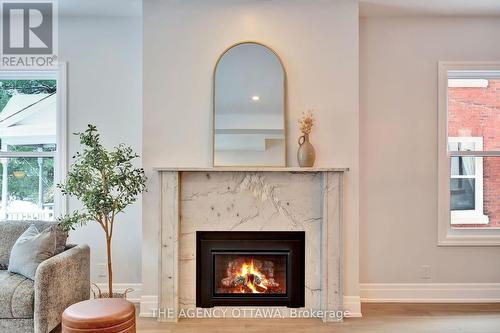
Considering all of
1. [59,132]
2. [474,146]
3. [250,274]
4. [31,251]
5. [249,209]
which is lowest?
[250,274]

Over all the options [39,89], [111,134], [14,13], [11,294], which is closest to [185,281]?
[11,294]

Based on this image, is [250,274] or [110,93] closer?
[250,274]

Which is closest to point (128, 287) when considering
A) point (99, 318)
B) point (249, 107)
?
point (99, 318)

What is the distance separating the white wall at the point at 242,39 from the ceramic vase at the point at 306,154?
0.12m

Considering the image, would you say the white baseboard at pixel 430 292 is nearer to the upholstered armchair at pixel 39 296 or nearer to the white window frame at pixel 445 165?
the white window frame at pixel 445 165

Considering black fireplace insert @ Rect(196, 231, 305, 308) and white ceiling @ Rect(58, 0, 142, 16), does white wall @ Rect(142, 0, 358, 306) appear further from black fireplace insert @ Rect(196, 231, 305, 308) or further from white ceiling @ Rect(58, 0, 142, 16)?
black fireplace insert @ Rect(196, 231, 305, 308)

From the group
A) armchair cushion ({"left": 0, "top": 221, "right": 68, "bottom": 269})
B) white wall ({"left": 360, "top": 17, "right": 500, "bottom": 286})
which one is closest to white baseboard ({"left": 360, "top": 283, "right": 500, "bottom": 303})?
white wall ({"left": 360, "top": 17, "right": 500, "bottom": 286})

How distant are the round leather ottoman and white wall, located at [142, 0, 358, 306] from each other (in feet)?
4.12

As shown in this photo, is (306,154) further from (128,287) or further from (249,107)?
(128,287)

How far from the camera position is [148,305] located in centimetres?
319

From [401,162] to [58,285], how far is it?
3.10 m

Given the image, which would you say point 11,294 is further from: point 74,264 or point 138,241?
point 138,241

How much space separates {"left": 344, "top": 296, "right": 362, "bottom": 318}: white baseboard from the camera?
317 cm

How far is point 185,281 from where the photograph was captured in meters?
3.18
